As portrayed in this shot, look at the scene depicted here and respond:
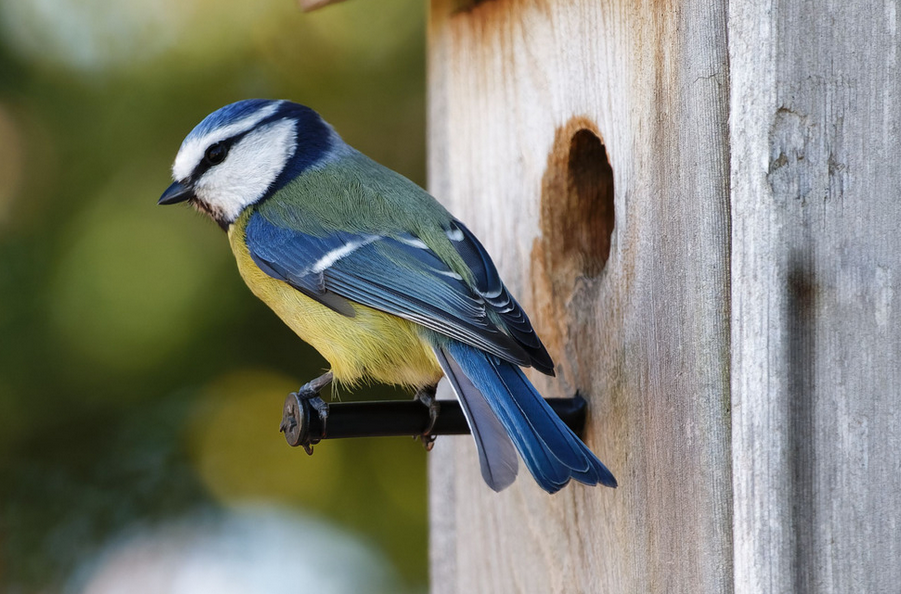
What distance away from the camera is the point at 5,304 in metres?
2.15

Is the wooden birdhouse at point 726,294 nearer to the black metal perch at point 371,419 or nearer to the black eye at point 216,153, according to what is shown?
Result: the black metal perch at point 371,419

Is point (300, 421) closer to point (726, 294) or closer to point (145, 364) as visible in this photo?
point (726, 294)

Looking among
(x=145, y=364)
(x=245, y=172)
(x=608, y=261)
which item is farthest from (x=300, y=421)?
(x=145, y=364)

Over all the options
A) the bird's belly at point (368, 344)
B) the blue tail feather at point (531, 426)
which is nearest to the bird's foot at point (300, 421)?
the bird's belly at point (368, 344)

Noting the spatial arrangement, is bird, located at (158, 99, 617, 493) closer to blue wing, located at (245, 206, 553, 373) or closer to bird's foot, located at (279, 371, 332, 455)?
blue wing, located at (245, 206, 553, 373)

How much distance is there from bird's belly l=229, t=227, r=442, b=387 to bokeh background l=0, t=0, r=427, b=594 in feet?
2.22

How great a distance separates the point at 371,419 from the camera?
1.28 metres

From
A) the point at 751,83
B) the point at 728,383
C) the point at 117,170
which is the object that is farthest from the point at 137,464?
the point at 751,83

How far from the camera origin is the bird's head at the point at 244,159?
1.79 meters

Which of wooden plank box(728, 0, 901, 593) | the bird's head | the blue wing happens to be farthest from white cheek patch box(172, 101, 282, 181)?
wooden plank box(728, 0, 901, 593)

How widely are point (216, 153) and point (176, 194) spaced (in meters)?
0.11

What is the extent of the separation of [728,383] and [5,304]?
1664 mm

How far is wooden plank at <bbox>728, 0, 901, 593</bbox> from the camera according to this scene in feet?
3.37

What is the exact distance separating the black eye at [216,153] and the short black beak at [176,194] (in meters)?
0.07
